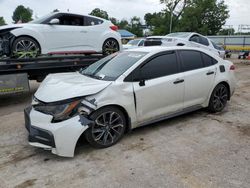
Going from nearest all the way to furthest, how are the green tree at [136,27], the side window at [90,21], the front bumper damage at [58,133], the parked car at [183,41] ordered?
the front bumper damage at [58,133] → the side window at [90,21] → the parked car at [183,41] → the green tree at [136,27]

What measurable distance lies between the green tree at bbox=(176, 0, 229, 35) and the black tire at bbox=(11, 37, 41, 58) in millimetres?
42070

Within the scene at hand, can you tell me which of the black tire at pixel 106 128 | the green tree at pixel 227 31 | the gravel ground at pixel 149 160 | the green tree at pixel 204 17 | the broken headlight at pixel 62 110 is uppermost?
the green tree at pixel 204 17

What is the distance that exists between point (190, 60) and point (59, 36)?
12.1 ft

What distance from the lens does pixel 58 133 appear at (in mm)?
3195

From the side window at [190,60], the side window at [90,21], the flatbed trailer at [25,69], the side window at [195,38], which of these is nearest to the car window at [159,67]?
the side window at [190,60]

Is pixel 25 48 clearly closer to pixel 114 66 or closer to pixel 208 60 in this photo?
pixel 114 66

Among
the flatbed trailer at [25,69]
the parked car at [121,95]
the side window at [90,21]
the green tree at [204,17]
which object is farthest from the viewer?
the green tree at [204,17]

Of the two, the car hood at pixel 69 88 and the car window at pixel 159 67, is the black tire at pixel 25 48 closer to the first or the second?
the car hood at pixel 69 88

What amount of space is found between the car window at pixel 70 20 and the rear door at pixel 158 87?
3.63 metres

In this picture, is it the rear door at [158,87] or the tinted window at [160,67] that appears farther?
the tinted window at [160,67]

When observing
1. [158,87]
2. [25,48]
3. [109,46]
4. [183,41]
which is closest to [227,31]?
[183,41]

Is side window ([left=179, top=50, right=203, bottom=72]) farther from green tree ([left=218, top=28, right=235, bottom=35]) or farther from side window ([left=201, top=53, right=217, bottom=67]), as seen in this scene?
green tree ([left=218, top=28, right=235, bottom=35])

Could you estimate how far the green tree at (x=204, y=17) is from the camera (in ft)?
149

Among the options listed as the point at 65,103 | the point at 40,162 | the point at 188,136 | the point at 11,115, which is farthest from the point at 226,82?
the point at 11,115
